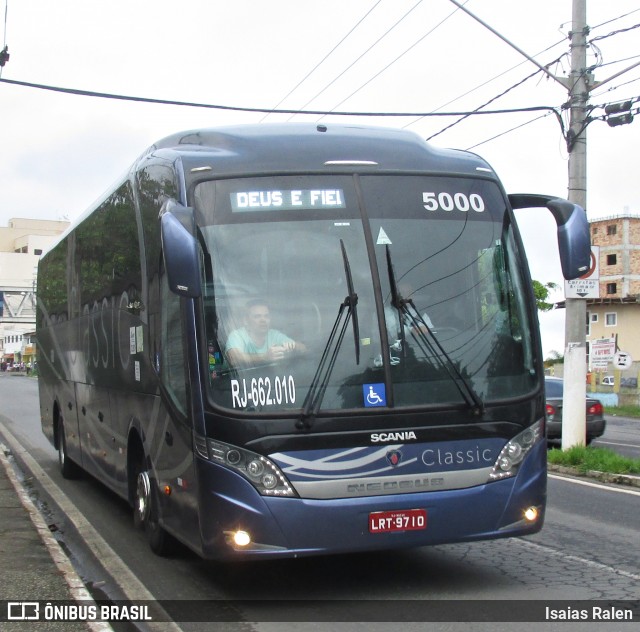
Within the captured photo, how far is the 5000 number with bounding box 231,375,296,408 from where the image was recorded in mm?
6512

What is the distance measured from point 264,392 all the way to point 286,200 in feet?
4.70

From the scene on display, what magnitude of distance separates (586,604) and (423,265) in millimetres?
2526

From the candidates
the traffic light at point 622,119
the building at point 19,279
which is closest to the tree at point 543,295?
the building at point 19,279

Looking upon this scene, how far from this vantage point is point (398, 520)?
6562 millimetres

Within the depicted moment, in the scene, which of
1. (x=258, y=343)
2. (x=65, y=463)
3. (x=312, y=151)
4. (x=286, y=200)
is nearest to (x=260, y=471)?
(x=258, y=343)

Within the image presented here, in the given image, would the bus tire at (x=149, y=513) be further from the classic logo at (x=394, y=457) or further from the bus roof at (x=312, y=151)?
the bus roof at (x=312, y=151)

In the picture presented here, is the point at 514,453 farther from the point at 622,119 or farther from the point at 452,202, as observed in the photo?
the point at 622,119

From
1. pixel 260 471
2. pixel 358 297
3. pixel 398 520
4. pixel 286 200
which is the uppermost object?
pixel 286 200

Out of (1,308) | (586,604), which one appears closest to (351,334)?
(586,604)

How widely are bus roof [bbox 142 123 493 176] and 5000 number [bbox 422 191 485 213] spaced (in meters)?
0.23

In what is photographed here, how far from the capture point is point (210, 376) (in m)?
6.62

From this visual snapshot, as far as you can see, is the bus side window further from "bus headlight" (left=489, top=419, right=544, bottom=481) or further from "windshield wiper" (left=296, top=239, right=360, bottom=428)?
"bus headlight" (left=489, top=419, right=544, bottom=481)

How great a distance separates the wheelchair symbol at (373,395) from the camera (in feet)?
21.7

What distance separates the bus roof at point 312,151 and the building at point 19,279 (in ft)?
213
